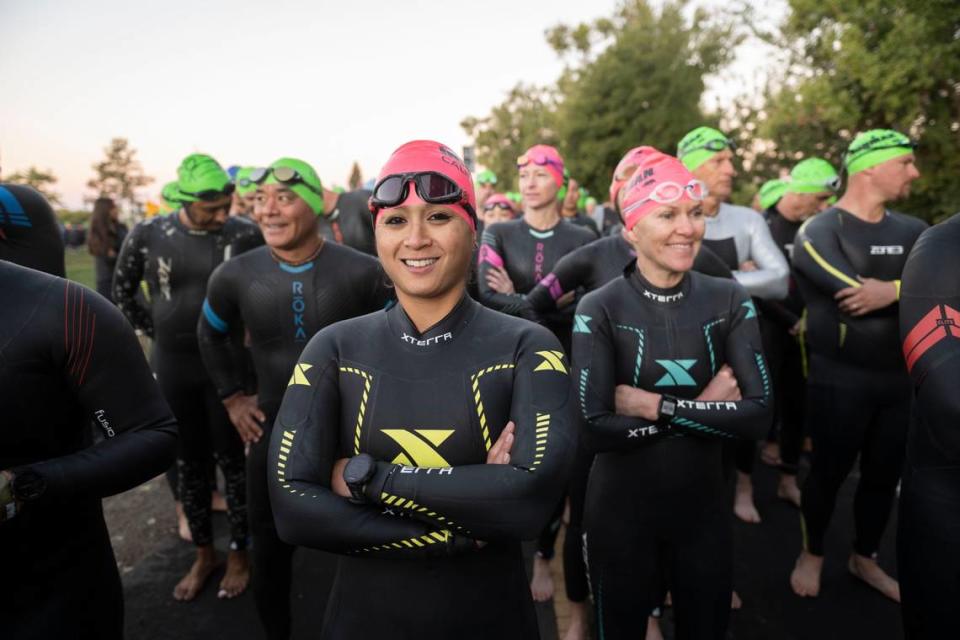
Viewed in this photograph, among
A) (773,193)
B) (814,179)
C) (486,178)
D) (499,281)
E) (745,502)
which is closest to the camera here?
(499,281)

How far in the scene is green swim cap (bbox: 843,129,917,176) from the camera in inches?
150

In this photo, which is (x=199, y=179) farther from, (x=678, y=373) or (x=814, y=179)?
(x=814, y=179)

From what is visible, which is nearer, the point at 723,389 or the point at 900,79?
the point at 723,389

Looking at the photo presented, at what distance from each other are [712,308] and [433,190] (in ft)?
5.52

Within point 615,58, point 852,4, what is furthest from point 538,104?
point 852,4

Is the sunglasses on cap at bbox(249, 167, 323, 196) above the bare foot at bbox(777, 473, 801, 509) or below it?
above

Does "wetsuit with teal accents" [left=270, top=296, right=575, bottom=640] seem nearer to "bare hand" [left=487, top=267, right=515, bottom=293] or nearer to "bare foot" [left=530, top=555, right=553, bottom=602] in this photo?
"bare foot" [left=530, top=555, right=553, bottom=602]

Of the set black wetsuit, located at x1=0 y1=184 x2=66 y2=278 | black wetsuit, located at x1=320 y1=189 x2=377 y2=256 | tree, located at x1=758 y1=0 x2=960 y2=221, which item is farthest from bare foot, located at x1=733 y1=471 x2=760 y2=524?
tree, located at x1=758 y1=0 x2=960 y2=221

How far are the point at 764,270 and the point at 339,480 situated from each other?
374 cm

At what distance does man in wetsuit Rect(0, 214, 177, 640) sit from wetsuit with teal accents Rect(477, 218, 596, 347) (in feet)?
9.84

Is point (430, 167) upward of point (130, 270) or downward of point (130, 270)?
upward

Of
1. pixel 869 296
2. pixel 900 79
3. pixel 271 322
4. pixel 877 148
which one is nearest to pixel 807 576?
pixel 869 296

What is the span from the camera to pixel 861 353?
12.3ft

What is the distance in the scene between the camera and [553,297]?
13.0 feet
